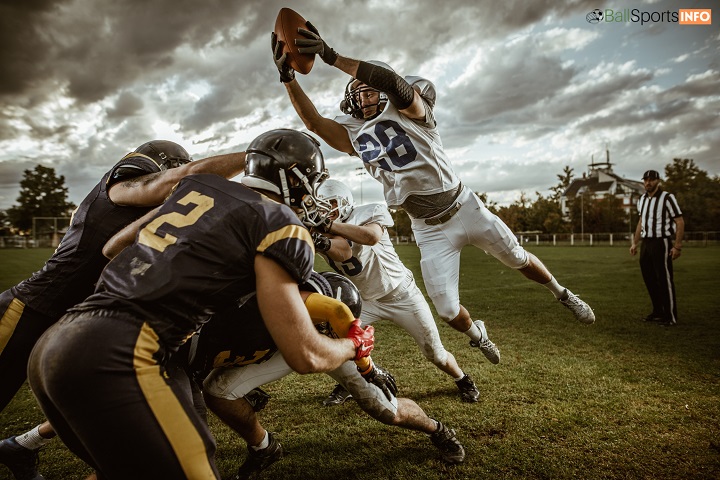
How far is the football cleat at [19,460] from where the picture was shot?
9.36ft

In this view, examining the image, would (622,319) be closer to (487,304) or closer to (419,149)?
(487,304)

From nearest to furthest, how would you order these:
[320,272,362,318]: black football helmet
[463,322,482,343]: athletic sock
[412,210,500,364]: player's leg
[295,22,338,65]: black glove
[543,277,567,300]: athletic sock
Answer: [320,272,362,318]: black football helmet → [295,22,338,65]: black glove → [412,210,500,364]: player's leg → [463,322,482,343]: athletic sock → [543,277,567,300]: athletic sock

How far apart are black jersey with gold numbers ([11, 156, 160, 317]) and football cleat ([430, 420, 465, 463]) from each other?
2.44 meters

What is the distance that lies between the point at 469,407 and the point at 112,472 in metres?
3.05

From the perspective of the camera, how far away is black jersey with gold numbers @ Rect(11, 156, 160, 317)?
2.54m

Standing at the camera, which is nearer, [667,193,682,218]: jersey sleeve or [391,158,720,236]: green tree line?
[667,193,682,218]: jersey sleeve

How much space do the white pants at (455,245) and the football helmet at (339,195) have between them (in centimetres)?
100

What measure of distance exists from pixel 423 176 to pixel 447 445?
247 centimetres

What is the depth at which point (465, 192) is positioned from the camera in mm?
4676

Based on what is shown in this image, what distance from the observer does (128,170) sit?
100 inches

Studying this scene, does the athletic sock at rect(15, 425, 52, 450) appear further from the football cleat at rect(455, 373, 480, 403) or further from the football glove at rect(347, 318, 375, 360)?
the football cleat at rect(455, 373, 480, 403)

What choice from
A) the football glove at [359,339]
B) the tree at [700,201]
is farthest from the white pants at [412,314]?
the tree at [700,201]

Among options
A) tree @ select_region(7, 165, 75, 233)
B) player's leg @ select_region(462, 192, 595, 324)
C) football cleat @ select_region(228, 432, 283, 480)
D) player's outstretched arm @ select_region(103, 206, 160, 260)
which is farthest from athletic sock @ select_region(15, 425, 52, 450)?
tree @ select_region(7, 165, 75, 233)

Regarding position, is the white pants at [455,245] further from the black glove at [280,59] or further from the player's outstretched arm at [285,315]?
the player's outstretched arm at [285,315]
